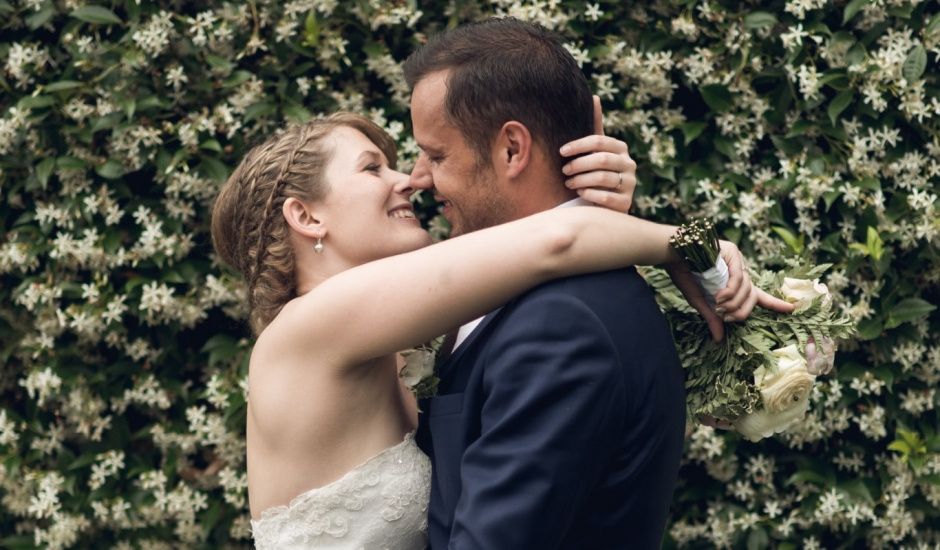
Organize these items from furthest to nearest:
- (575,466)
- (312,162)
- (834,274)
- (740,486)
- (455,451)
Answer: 1. (740,486)
2. (834,274)
3. (312,162)
4. (455,451)
5. (575,466)

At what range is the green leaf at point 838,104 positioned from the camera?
3.66 metres

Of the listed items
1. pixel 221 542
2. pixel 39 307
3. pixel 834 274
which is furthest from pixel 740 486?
pixel 39 307

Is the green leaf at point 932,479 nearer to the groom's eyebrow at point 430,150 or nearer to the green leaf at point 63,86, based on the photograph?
the groom's eyebrow at point 430,150

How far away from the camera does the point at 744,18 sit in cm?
371

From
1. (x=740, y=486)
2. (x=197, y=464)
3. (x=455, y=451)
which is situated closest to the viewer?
(x=455, y=451)

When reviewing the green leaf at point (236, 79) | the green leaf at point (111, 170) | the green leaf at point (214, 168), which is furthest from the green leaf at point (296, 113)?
the green leaf at point (111, 170)

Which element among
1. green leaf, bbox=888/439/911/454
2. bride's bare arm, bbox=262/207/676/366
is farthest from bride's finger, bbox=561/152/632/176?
green leaf, bbox=888/439/911/454

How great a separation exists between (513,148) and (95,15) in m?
2.15

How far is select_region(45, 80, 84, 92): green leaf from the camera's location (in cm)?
378

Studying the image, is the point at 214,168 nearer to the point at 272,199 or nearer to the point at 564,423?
the point at 272,199

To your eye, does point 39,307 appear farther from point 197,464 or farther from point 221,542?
point 221,542

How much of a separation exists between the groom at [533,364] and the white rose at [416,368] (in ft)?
0.13

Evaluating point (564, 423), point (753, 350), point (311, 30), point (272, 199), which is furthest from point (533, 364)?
point (311, 30)

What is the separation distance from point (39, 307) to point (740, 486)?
268 centimetres
